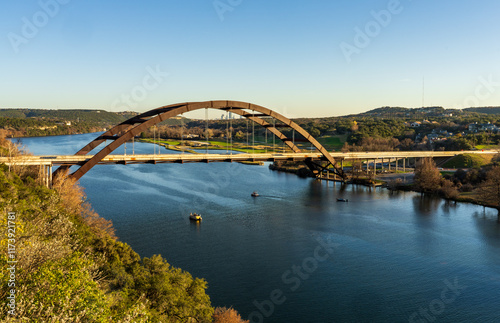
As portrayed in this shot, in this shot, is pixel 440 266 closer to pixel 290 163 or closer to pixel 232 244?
pixel 232 244

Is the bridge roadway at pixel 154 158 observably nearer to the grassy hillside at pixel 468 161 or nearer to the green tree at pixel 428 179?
the green tree at pixel 428 179

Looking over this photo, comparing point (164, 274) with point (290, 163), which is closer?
point (164, 274)

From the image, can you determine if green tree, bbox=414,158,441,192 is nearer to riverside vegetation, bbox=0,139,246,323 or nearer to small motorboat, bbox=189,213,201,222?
small motorboat, bbox=189,213,201,222

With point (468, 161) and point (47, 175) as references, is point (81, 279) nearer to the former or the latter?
point (47, 175)

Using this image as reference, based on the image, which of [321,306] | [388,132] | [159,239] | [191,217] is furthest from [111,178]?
[388,132]

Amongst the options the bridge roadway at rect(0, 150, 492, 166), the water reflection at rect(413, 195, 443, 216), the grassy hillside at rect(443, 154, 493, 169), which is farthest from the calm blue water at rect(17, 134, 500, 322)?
the grassy hillside at rect(443, 154, 493, 169)

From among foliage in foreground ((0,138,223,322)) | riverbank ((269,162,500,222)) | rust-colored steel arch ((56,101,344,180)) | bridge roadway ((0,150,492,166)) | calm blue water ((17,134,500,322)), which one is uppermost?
rust-colored steel arch ((56,101,344,180))

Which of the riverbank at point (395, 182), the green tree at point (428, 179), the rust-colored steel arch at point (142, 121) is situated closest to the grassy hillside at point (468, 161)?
the riverbank at point (395, 182)
